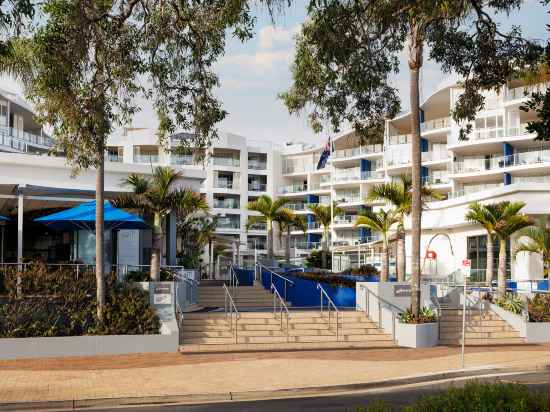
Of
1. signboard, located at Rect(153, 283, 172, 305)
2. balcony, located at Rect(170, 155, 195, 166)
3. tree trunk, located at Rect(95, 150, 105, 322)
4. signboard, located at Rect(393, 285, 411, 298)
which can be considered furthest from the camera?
balcony, located at Rect(170, 155, 195, 166)

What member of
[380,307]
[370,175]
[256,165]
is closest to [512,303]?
[380,307]

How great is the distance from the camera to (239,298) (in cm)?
3017

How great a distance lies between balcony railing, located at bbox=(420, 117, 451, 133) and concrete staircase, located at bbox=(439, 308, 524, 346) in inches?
1544

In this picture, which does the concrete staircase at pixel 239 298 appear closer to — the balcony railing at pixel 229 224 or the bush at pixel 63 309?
the bush at pixel 63 309

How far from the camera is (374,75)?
49.2 ft

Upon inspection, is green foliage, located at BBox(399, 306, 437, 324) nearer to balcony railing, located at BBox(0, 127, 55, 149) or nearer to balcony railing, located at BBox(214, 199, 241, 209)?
balcony railing, located at BBox(0, 127, 55, 149)

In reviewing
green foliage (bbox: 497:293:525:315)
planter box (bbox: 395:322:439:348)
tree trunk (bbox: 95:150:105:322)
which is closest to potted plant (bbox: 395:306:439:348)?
planter box (bbox: 395:322:439:348)

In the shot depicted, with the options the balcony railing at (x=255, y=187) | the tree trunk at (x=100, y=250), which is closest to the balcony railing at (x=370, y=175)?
the balcony railing at (x=255, y=187)

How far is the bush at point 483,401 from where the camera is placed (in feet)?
25.8

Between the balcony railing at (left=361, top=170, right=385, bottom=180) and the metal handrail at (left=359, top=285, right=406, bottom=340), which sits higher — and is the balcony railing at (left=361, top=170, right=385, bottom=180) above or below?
above

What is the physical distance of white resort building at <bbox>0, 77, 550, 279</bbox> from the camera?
28.5 metres

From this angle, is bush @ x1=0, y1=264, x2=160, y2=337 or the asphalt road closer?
the asphalt road

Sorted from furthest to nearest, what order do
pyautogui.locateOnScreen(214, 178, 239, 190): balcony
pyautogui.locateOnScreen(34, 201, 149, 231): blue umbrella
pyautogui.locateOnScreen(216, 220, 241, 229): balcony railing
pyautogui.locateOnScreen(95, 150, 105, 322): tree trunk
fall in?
pyautogui.locateOnScreen(214, 178, 239, 190): balcony < pyautogui.locateOnScreen(216, 220, 241, 229): balcony railing < pyautogui.locateOnScreen(34, 201, 149, 231): blue umbrella < pyautogui.locateOnScreen(95, 150, 105, 322): tree trunk

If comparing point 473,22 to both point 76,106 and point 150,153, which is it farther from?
point 150,153
